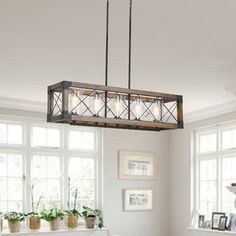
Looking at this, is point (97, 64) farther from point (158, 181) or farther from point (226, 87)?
point (158, 181)

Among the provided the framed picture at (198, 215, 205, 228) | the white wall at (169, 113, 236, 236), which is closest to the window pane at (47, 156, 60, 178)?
the white wall at (169, 113, 236, 236)

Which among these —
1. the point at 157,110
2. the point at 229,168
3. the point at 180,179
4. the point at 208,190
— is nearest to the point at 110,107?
the point at 157,110

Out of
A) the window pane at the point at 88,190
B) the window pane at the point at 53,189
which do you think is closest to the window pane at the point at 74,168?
the window pane at the point at 88,190

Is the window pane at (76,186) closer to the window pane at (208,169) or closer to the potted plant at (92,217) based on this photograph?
the potted plant at (92,217)

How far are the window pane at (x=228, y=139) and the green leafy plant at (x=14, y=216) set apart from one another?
348 cm

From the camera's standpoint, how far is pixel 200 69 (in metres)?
5.62

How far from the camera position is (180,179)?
8875 mm

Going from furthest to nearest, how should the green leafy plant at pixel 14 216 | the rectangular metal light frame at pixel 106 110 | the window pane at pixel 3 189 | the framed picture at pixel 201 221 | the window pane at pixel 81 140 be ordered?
the window pane at pixel 81 140, the framed picture at pixel 201 221, the window pane at pixel 3 189, the green leafy plant at pixel 14 216, the rectangular metal light frame at pixel 106 110

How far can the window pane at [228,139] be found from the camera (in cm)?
794

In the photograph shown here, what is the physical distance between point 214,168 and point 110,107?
5323 millimetres

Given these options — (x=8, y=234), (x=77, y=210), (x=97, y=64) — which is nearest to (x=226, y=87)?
(x=97, y=64)

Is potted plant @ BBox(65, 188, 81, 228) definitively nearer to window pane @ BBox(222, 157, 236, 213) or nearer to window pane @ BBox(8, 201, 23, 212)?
window pane @ BBox(8, 201, 23, 212)

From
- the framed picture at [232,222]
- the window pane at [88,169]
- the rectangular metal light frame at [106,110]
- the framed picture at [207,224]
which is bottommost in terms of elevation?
the framed picture at [207,224]

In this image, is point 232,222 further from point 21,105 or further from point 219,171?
point 21,105
